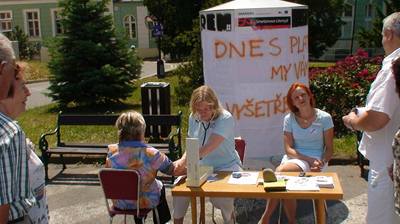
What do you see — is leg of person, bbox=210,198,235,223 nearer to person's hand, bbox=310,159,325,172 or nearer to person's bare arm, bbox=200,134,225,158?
person's bare arm, bbox=200,134,225,158

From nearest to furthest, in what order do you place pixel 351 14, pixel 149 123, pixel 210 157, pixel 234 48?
pixel 210 157
pixel 234 48
pixel 149 123
pixel 351 14

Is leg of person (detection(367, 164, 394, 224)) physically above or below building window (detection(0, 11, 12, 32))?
below

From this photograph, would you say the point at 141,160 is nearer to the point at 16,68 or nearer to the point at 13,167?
the point at 16,68

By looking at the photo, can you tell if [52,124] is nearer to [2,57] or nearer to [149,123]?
[149,123]

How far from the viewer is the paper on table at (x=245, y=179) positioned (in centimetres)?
425

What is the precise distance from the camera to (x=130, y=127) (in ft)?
14.1

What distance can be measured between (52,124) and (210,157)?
25.4 feet

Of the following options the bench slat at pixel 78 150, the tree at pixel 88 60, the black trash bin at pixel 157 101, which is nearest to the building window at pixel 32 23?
the tree at pixel 88 60

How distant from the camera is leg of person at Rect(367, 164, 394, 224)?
3.60 metres

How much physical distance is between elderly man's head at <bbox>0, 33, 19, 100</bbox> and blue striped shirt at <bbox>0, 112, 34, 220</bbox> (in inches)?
4.6

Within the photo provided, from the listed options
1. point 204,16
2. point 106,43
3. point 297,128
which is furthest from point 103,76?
point 297,128

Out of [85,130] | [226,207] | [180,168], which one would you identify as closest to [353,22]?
[85,130]

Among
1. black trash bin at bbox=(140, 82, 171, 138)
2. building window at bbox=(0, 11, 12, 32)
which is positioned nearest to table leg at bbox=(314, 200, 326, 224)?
black trash bin at bbox=(140, 82, 171, 138)

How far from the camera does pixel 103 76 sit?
1402 cm
